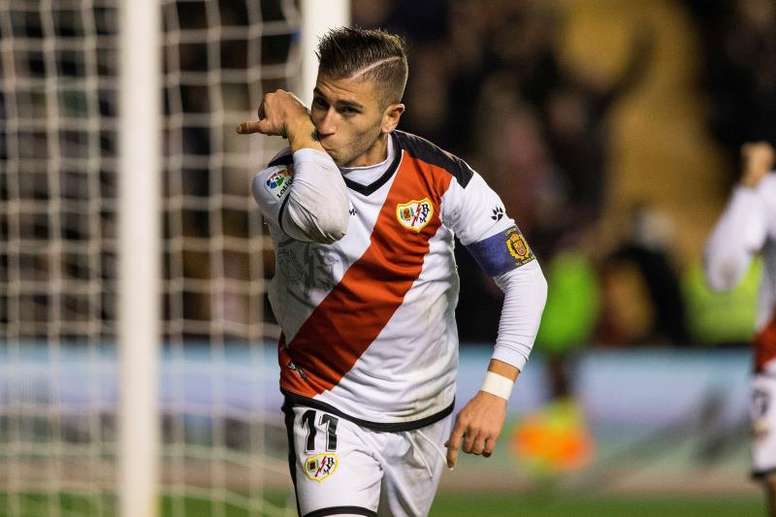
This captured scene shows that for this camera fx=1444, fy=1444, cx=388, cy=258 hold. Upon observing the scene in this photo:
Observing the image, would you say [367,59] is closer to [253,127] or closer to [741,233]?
[253,127]

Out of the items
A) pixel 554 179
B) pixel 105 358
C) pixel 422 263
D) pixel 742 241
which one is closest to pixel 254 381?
pixel 105 358

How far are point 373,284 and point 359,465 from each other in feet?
1.62

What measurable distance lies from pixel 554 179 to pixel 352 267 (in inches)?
278

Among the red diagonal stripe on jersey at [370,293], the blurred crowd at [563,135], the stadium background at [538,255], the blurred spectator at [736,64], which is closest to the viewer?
the red diagonal stripe on jersey at [370,293]

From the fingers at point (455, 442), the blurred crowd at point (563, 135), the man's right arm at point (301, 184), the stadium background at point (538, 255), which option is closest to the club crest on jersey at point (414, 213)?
the man's right arm at point (301, 184)

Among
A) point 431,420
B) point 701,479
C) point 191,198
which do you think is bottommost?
point 701,479

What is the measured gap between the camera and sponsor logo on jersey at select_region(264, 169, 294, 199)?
3730mm

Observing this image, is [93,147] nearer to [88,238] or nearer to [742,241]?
[88,238]

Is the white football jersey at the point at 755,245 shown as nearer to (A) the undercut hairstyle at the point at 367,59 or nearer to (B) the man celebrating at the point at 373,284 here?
(B) the man celebrating at the point at 373,284

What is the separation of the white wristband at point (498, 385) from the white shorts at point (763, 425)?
1.82 m

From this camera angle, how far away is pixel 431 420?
414 cm

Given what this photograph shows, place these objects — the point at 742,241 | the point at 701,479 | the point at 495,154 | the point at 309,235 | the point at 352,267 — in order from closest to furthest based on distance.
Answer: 1. the point at 309,235
2. the point at 352,267
3. the point at 742,241
4. the point at 701,479
5. the point at 495,154

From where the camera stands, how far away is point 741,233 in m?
5.26

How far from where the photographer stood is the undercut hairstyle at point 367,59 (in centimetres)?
368
